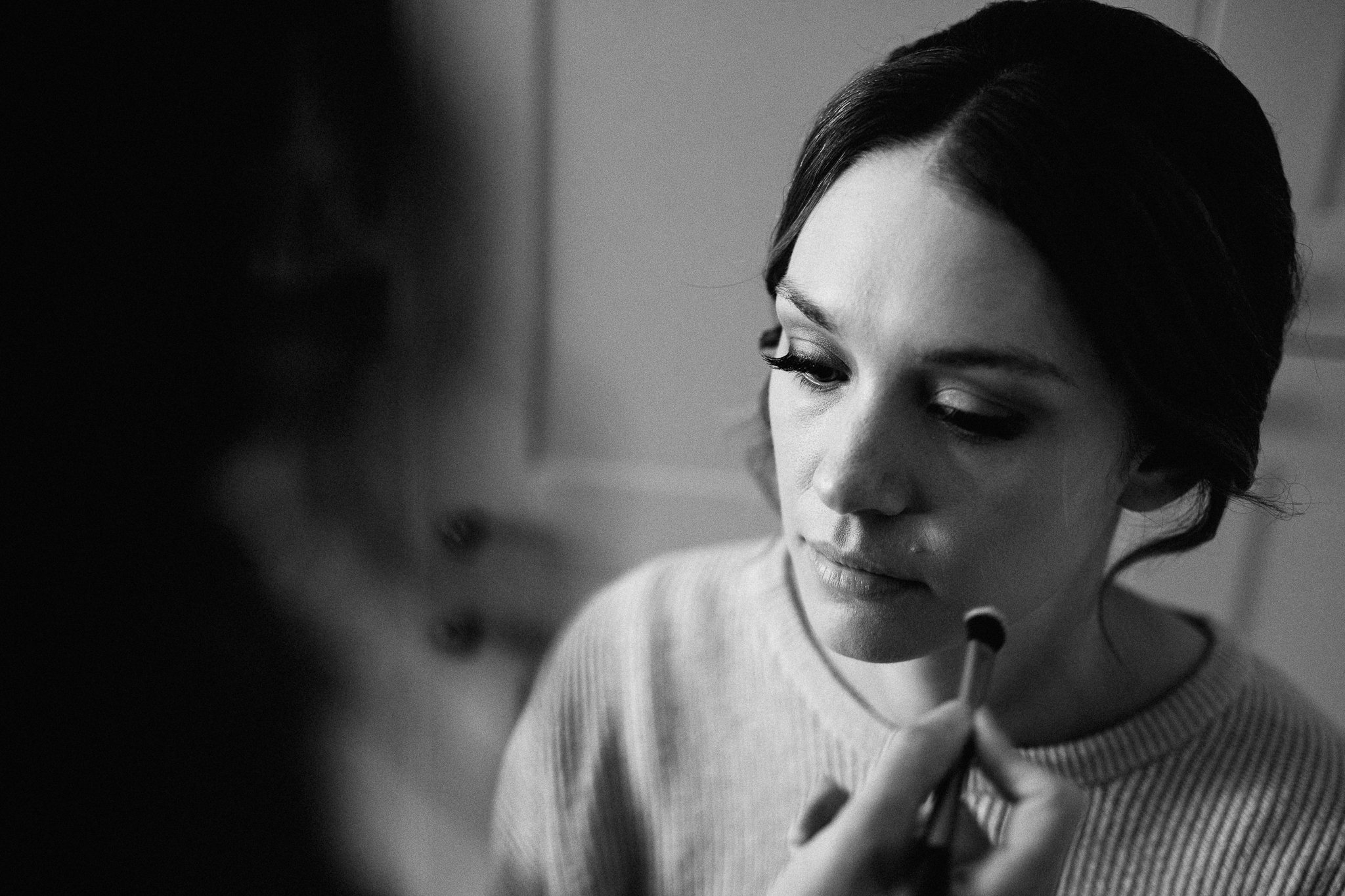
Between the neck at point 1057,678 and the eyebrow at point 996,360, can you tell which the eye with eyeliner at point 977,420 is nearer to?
the eyebrow at point 996,360

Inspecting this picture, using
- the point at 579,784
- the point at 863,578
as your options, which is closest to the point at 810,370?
the point at 863,578

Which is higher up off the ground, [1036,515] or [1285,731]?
[1036,515]

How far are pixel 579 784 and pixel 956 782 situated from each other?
13.7 inches

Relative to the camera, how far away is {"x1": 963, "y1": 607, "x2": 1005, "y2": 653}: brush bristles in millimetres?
415

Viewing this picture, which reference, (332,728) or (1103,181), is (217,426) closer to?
(332,728)

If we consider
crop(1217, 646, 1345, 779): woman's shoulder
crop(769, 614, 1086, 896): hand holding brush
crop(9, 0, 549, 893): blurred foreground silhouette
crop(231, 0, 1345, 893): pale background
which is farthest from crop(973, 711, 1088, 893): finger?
crop(9, 0, 549, 893): blurred foreground silhouette

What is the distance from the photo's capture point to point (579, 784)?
2.25ft

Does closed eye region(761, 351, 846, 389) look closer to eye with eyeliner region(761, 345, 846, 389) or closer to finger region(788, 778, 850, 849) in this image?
eye with eyeliner region(761, 345, 846, 389)

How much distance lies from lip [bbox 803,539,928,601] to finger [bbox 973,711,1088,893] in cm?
8

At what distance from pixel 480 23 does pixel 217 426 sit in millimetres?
465

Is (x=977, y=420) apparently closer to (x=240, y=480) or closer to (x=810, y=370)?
(x=810, y=370)

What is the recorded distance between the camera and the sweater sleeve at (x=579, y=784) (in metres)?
0.68

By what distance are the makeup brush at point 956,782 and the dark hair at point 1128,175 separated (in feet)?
0.43

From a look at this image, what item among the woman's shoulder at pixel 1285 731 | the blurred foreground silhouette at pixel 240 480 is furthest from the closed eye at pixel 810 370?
the blurred foreground silhouette at pixel 240 480
